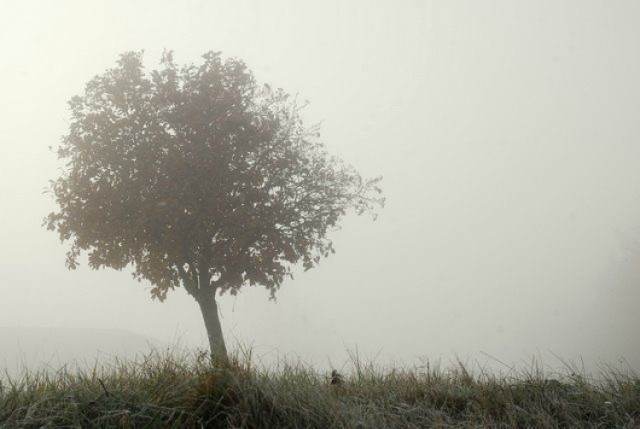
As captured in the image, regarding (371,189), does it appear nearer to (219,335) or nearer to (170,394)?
(219,335)

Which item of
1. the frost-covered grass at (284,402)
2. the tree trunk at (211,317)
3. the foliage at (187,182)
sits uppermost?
the foliage at (187,182)

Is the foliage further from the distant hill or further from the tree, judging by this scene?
the distant hill

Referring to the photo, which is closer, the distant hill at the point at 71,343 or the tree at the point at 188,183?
the tree at the point at 188,183

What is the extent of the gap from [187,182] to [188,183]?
11 centimetres

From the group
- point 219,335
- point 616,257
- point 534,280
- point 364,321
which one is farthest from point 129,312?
point 219,335

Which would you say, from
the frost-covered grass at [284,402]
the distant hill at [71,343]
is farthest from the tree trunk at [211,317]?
the distant hill at [71,343]

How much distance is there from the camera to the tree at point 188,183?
13.2 m

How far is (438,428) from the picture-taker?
4262 mm

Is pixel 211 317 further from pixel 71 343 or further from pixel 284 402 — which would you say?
pixel 71 343

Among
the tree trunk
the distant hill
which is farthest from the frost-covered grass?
the distant hill

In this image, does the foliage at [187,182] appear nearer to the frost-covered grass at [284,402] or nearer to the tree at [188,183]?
the tree at [188,183]

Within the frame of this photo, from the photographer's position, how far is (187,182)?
12.6 m

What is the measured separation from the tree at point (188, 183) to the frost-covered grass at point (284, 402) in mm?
7937

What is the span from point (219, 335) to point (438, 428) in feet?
35.8
